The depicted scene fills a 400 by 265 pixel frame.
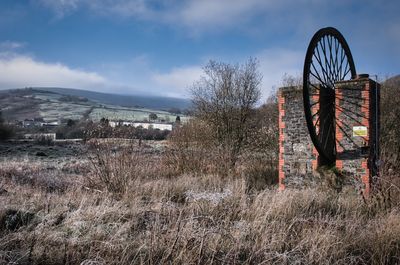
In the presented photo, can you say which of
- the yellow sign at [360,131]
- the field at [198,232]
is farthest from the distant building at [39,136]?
the yellow sign at [360,131]

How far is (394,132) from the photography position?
620 inches

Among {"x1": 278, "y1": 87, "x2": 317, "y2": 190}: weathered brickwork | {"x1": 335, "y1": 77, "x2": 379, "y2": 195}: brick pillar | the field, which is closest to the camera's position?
the field

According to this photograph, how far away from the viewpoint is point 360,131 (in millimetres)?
8945

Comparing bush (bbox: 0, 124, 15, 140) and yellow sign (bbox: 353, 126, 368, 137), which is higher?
yellow sign (bbox: 353, 126, 368, 137)

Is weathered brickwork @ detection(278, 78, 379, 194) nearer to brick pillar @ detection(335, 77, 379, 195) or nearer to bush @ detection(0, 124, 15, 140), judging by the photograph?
brick pillar @ detection(335, 77, 379, 195)

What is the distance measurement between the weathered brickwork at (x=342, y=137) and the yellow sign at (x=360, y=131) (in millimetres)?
70

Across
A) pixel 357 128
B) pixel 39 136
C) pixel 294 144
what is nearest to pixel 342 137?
pixel 357 128

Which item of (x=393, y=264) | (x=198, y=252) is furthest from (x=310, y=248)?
(x=198, y=252)

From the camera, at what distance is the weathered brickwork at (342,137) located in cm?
887

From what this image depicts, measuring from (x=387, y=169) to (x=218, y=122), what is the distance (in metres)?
11.1

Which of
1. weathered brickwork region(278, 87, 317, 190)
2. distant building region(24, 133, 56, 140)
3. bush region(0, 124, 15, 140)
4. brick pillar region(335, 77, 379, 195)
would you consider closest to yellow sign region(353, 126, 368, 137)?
brick pillar region(335, 77, 379, 195)

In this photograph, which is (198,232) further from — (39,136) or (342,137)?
(39,136)

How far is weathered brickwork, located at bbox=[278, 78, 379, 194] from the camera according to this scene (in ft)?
29.1

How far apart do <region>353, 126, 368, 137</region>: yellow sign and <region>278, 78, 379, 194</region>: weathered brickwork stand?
70 millimetres
